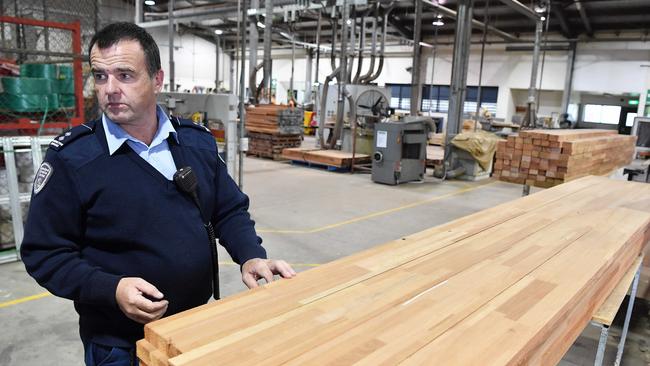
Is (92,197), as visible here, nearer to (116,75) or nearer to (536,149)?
(116,75)

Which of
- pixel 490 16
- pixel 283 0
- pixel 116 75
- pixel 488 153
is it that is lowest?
pixel 488 153

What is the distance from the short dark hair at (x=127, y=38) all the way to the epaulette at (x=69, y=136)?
0.27 m

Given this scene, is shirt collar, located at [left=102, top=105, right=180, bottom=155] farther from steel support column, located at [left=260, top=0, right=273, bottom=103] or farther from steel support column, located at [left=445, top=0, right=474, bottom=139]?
steel support column, located at [left=260, top=0, right=273, bottom=103]

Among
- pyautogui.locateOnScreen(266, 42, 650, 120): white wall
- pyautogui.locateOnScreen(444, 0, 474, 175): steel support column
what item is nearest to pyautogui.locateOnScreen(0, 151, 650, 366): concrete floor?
pyautogui.locateOnScreen(444, 0, 474, 175): steel support column

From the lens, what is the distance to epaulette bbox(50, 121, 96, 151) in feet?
4.73

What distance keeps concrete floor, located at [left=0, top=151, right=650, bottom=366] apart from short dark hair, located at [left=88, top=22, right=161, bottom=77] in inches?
95.6

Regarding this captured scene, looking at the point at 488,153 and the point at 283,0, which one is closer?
the point at 488,153

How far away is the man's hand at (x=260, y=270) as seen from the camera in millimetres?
1730

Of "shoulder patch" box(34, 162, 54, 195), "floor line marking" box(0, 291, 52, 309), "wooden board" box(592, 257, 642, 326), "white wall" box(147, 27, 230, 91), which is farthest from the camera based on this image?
"white wall" box(147, 27, 230, 91)

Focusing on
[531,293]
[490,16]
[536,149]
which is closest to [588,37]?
[490,16]

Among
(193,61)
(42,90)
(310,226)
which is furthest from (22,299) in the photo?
(193,61)

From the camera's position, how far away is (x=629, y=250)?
117 inches

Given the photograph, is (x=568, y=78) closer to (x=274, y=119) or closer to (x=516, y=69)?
(x=516, y=69)

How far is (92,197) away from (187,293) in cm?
48
